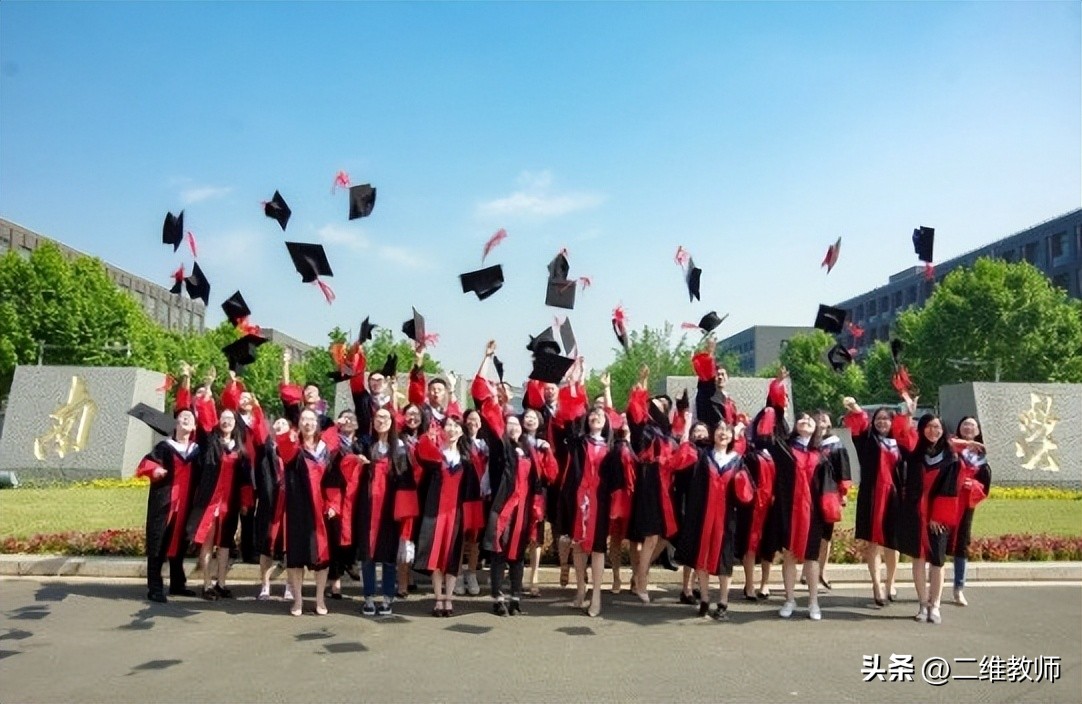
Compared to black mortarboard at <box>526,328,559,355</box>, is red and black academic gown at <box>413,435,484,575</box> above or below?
below

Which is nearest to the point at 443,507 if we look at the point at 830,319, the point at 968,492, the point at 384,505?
the point at 384,505

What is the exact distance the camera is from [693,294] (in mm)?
10555

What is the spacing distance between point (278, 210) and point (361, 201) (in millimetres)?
1117

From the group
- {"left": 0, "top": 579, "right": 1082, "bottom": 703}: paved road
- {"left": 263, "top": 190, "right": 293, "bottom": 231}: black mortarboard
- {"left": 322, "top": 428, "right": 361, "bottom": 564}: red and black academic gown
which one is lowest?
{"left": 0, "top": 579, "right": 1082, "bottom": 703}: paved road

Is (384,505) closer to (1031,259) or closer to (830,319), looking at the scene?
(830,319)

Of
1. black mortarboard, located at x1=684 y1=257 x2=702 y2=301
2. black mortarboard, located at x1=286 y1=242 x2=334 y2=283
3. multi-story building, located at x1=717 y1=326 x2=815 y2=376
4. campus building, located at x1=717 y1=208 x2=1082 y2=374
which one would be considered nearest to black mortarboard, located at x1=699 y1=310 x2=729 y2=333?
black mortarboard, located at x1=684 y1=257 x2=702 y2=301

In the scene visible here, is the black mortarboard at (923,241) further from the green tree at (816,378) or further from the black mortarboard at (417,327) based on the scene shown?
the green tree at (816,378)

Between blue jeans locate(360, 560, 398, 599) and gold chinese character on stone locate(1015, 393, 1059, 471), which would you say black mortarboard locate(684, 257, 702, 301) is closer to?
blue jeans locate(360, 560, 398, 599)

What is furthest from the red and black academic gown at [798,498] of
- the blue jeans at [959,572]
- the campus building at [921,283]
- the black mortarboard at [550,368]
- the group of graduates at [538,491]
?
the campus building at [921,283]

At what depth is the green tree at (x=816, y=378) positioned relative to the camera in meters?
56.5

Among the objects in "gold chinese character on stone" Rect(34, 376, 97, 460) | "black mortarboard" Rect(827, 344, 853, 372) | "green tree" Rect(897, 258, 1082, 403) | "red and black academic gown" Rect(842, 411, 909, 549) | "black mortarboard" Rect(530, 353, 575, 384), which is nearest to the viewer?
"red and black academic gown" Rect(842, 411, 909, 549)

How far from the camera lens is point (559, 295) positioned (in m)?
9.33

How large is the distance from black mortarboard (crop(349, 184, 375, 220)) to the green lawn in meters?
5.30

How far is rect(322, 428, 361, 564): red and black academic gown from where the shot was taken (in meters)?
7.55
